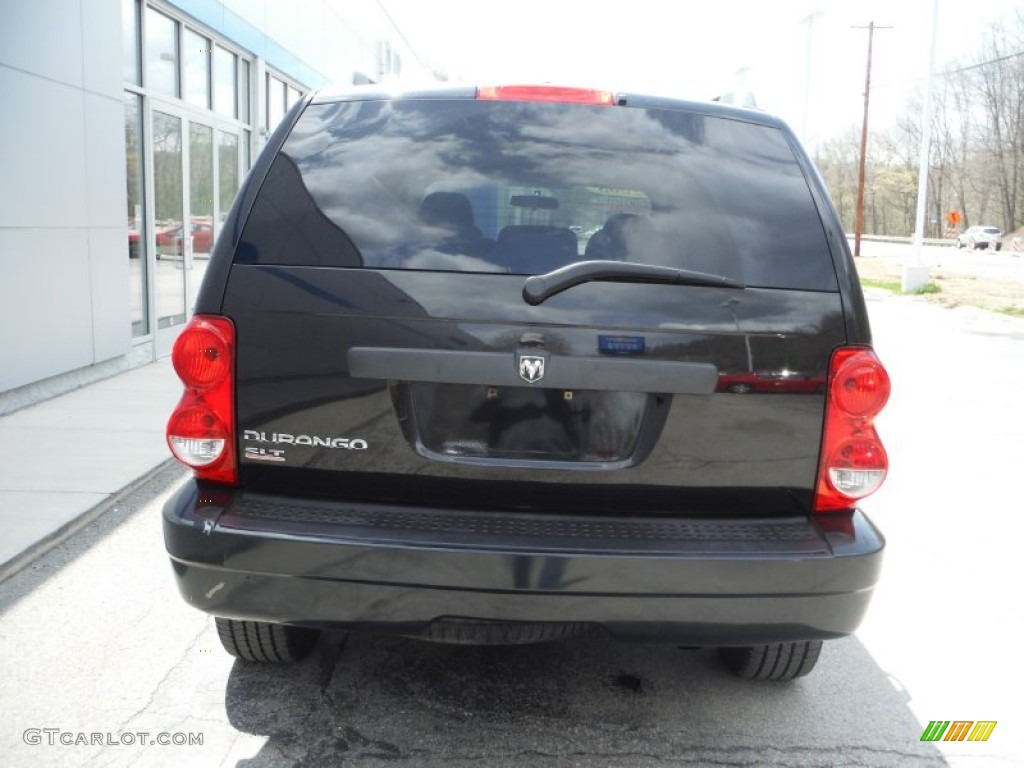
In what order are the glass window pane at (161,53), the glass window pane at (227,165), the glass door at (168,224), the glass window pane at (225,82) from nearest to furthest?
the glass window pane at (161,53) < the glass door at (168,224) < the glass window pane at (225,82) < the glass window pane at (227,165)

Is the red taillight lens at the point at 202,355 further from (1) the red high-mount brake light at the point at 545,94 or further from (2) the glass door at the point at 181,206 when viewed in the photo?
(2) the glass door at the point at 181,206

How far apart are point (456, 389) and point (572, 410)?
32cm

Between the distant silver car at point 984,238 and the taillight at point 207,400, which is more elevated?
the distant silver car at point 984,238

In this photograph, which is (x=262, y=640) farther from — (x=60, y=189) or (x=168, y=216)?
(x=168, y=216)

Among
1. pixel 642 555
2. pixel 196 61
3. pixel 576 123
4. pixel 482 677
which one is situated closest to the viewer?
pixel 642 555

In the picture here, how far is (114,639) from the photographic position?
3820mm

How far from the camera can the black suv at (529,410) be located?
8.58 ft

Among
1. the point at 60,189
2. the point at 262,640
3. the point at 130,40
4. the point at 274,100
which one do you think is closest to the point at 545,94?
the point at 262,640

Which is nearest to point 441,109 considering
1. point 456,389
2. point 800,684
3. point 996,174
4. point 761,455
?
point 456,389

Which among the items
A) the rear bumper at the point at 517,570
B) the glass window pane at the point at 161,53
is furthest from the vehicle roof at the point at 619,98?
the glass window pane at the point at 161,53

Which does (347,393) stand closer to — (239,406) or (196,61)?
(239,406)

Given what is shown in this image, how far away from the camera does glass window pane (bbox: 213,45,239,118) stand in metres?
13.3

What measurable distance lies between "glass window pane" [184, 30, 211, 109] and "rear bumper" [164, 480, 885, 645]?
34.9ft

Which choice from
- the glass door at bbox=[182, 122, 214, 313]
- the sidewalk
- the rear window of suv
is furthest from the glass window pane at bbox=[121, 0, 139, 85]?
the rear window of suv
